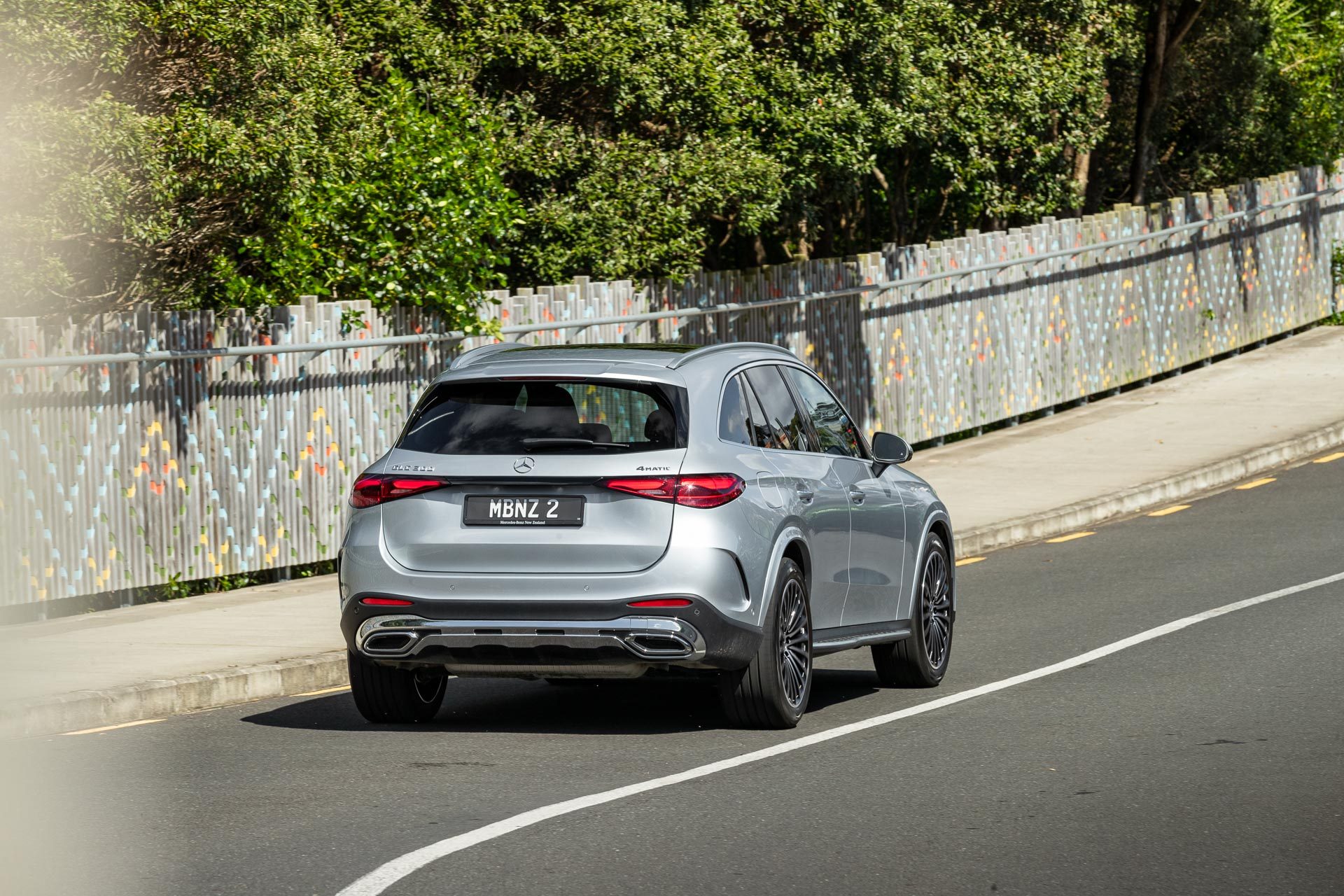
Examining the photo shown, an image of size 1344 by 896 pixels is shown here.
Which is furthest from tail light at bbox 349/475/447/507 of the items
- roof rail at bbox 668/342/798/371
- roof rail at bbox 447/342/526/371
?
roof rail at bbox 668/342/798/371

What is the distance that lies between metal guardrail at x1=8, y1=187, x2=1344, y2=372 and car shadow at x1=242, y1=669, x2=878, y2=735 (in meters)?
3.61

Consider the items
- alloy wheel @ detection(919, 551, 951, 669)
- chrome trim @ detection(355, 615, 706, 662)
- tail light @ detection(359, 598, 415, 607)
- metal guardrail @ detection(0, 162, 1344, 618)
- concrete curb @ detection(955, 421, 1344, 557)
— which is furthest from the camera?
concrete curb @ detection(955, 421, 1344, 557)

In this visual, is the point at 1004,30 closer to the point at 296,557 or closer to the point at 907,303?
the point at 907,303

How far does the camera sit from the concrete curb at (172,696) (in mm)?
9828

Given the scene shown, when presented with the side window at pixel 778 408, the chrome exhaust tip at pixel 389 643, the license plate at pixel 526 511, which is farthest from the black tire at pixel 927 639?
the chrome exhaust tip at pixel 389 643

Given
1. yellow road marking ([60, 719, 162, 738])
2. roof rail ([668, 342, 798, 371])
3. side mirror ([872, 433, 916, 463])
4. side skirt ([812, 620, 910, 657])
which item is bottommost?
yellow road marking ([60, 719, 162, 738])

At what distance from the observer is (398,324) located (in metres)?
16.5

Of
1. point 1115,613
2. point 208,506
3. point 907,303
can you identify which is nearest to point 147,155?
point 208,506

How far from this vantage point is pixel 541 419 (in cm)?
927

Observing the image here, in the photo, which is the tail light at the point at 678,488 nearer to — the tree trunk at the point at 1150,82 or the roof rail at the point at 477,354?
the roof rail at the point at 477,354

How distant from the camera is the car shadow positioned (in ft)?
32.2

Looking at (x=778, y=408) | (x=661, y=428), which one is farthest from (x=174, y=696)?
(x=778, y=408)

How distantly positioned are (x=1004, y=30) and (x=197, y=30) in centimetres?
1294

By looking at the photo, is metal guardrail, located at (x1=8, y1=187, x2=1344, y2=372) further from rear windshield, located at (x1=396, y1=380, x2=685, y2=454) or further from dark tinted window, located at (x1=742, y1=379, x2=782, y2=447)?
dark tinted window, located at (x1=742, y1=379, x2=782, y2=447)
